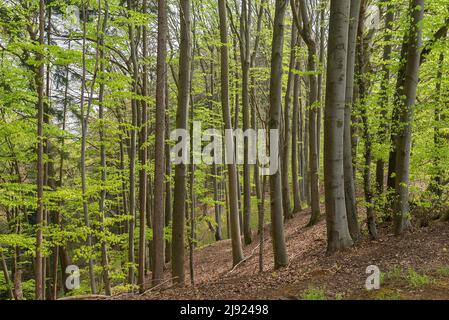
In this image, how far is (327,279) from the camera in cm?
604

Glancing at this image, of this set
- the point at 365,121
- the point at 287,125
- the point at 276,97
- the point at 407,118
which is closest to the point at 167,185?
the point at 287,125

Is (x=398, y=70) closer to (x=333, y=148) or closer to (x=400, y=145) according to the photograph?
(x=400, y=145)

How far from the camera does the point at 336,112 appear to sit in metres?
7.47

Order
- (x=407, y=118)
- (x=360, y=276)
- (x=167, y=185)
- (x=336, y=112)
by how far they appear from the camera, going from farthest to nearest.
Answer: (x=167, y=185) → (x=407, y=118) → (x=336, y=112) → (x=360, y=276)

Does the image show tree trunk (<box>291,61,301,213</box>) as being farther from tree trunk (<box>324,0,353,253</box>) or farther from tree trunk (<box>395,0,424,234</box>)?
tree trunk (<box>324,0,353,253</box>)

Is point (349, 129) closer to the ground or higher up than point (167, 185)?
higher up

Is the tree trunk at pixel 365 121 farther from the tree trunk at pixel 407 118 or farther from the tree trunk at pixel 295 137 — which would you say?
the tree trunk at pixel 295 137

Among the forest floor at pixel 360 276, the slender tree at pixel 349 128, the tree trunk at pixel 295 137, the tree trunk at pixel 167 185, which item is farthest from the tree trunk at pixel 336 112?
the tree trunk at pixel 295 137

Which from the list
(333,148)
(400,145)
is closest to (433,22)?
(400,145)

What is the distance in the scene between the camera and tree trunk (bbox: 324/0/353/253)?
736 cm

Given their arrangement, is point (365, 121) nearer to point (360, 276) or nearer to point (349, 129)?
point (349, 129)

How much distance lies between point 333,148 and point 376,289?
3164 millimetres

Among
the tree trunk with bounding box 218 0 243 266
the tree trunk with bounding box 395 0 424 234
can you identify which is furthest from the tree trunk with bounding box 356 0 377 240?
the tree trunk with bounding box 218 0 243 266
